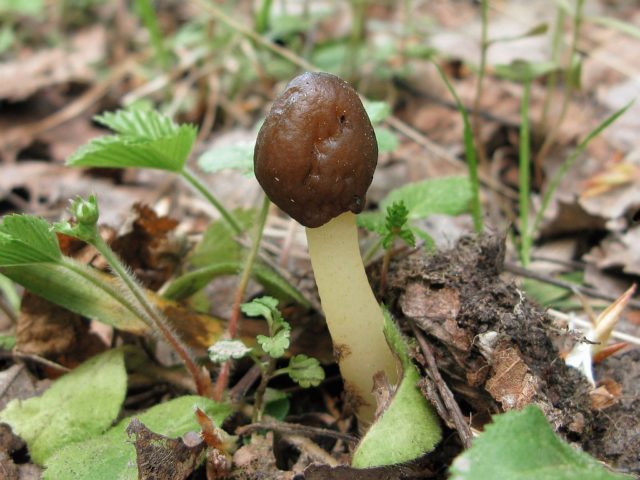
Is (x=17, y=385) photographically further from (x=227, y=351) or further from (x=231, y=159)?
(x=231, y=159)

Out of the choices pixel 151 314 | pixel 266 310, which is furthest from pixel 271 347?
pixel 151 314

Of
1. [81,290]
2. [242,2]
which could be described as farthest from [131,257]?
[242,2]

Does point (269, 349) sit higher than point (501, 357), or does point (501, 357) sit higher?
point (269, 349)

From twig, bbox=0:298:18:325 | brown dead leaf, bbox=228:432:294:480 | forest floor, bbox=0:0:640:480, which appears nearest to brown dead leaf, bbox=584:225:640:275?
forest floor, bbox=0:0:640:480

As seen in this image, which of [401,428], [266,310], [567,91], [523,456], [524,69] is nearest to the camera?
[523,456]

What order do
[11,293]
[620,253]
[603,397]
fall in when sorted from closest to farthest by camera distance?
1. [603,397]
2. [11,293]
3. [620,253]

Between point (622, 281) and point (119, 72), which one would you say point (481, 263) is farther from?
point (119, 72)

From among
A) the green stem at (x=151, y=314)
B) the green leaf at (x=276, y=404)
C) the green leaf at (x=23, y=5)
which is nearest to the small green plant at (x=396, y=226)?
the green leaf at (x=276, y=404)

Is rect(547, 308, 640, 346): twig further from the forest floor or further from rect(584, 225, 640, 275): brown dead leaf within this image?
rect(584, 225, 640, 275): brown dead leaf
